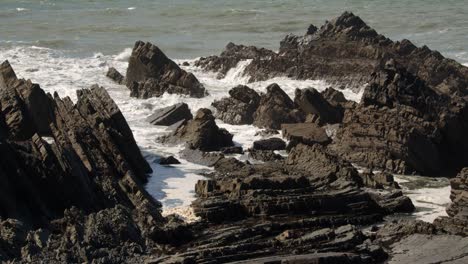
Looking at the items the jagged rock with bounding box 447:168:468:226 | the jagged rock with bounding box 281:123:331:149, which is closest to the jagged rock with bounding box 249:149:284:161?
the jagged rock with bounding box 281:123:331:149

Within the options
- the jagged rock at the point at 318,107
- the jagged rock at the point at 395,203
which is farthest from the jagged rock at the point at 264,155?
the jagged rock at the point at 395,203

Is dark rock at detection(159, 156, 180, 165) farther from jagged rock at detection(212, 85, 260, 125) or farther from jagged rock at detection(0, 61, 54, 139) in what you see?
jagged rock at detection(212, 85, 260, 125)

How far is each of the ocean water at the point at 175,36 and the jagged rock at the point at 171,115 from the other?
49 centimetres

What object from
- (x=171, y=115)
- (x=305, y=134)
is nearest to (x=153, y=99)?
(x=171, y=115)

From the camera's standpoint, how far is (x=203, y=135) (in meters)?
29.8

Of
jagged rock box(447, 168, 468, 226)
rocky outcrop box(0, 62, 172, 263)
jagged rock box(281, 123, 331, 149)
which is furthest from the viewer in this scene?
jagged rock box(281, 123, 331, 149)

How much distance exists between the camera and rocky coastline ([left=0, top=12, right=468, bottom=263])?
19078 mm

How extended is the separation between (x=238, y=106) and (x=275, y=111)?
7.19 feet

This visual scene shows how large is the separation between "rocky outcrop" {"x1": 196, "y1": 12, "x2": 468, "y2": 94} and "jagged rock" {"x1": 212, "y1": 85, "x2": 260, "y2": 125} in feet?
19.8

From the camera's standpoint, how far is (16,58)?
4866cm

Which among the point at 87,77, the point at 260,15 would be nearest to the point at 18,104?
the point at 87,77

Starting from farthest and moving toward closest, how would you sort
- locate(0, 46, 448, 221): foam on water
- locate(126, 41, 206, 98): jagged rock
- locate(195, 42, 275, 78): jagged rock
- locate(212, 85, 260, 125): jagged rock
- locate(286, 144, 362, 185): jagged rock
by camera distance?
locate(195, 42, 275, 78): jagged rock → locate(126, 41, 206, 98): jagged rock → locate(212, 85, 260, 125): jagged rock → locate(0, 46, 448, 221): foam on water → locate(286, 144, 362, 185): jagged rock

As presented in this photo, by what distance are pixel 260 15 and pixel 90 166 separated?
44.5 m

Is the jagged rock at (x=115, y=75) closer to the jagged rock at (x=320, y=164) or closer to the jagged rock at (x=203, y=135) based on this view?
the jagged rock at (x=203, y=135)
